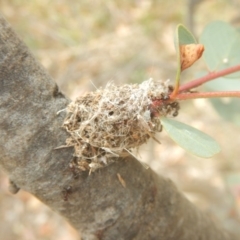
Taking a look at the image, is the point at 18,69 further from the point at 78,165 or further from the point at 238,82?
the point at 238,82

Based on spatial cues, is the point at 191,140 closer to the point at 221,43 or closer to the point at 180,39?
the point at 180,39

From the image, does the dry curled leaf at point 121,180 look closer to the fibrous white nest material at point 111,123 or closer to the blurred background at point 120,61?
the fibrous white nest material at point 111,123

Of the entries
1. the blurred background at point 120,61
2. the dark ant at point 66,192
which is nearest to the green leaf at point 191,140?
the dark ant at point 66,192

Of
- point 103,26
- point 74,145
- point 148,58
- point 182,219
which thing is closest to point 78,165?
point 74,145

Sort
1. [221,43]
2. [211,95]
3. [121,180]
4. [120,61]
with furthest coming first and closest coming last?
[120,61] < [221,43] < [121,180] < [211,95]

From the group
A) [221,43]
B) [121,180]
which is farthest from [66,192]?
[221,43]
